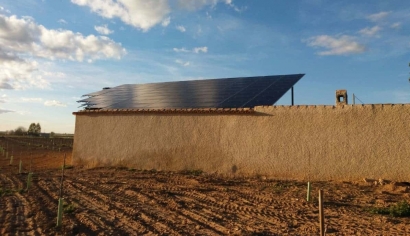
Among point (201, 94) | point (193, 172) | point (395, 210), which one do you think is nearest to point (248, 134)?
point (193, 172)

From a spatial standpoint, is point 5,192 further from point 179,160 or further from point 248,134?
point 248,134

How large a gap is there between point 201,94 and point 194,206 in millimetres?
8592

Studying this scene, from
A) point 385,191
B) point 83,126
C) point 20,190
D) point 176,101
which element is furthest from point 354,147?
point 83,126

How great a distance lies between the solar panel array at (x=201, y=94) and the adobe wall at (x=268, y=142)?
1084mm

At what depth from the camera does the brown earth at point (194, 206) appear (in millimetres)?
5660

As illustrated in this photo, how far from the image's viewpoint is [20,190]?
366 inches

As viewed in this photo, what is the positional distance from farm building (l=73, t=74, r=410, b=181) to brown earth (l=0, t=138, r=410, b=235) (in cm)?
57

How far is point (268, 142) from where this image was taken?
10.8 metres

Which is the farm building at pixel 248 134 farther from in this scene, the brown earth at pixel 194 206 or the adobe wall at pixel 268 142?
the brown earth at pixel 194 206

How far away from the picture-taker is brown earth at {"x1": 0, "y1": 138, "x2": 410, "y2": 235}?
566 centimetres

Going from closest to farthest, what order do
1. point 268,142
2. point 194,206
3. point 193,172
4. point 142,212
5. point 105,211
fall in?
point 142,212 < point 105,211 < point 194,206 < point 268,142 < point 193,172

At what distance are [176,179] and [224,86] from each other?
269 inches

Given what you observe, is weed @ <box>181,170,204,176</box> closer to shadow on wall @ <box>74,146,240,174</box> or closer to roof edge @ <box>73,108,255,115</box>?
shadow on wall @ <box>74,146,240,174</box>

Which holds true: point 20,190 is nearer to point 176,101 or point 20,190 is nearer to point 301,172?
point 176,101
